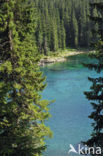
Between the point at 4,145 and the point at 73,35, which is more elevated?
the point at 73,35

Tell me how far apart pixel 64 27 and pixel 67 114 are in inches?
3377

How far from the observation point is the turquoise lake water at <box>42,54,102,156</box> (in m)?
22.4

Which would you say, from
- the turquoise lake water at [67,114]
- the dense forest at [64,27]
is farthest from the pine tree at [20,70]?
the dense forest at [64,27]

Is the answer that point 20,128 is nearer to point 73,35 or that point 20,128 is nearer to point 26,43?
point 26,43

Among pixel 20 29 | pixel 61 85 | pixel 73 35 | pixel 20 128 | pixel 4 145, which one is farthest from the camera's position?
pixel 73 35

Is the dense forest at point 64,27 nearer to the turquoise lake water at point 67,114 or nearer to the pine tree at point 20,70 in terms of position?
the turquoise lake water at point 67,114

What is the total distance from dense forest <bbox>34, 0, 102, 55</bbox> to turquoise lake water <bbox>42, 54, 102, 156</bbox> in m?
39.2

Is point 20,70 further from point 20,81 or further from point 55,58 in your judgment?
point 55,58

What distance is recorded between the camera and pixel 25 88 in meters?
13.3

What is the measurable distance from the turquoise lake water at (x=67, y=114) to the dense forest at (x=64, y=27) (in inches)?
1542

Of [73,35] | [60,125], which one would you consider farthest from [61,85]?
[73,35]

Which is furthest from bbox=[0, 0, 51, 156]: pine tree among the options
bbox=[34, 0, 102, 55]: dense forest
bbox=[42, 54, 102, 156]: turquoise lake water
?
bbox=[34, 0, 102, 55]: dense forest

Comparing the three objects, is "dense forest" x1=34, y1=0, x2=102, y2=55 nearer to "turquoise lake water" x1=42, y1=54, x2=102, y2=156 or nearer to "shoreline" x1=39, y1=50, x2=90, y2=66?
"shoreline" x1=39, y1=50, x2=90, y2=66

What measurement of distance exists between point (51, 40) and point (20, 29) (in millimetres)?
75265
